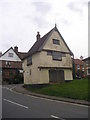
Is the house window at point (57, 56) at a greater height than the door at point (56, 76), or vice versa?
the house window at point (57, 56)

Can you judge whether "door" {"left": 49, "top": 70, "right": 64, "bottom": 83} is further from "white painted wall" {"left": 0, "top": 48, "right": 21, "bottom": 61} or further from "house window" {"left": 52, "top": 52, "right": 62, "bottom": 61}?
"white painted wall" {"left": 0, "top": 48, "right": 21, "bottom": 61}

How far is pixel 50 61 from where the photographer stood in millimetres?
36062

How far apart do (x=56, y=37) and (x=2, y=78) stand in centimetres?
2805

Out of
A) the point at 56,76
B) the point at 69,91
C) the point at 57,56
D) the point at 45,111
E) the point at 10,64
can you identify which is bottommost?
the point at 45,111

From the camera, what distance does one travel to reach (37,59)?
3575cm

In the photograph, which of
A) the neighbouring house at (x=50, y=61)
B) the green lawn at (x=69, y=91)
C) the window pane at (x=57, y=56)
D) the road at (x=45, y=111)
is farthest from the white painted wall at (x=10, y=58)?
the road at (x=45, y=111)

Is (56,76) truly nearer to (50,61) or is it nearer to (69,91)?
(50,61)

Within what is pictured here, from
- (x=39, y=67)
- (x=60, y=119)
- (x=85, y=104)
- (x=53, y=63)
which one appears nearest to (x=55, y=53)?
(x=53, y=63)

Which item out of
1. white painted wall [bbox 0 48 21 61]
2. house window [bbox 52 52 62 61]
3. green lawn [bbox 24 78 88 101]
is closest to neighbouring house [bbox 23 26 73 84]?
house window [bbox 52 52 62 61]

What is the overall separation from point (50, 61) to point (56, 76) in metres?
2.80

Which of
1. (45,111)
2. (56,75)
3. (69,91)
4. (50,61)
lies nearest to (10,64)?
(56,75)

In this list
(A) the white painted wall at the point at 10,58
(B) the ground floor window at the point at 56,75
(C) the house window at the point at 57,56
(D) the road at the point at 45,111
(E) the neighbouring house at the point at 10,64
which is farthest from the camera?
(A) the white painted wall at the point at 10,58

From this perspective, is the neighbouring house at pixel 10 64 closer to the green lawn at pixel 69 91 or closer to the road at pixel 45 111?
the green lawn at pixel 69 91

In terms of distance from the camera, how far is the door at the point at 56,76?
3603cm
